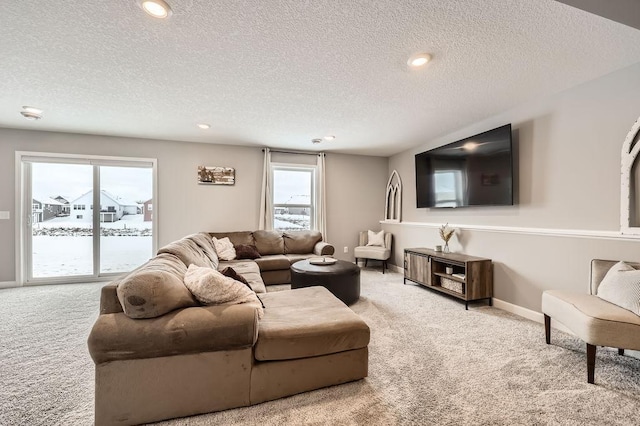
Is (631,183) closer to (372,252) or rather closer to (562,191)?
(562,191)

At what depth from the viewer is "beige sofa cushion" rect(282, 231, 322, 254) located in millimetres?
4906

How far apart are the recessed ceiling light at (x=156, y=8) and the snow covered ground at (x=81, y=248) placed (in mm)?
3887

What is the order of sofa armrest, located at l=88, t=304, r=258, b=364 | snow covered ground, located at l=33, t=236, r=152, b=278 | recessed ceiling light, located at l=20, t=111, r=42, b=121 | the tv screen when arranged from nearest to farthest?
sofa armrest, located at l=88, t=304, r=258, b=364, the tv screen, recessed ceiling light, located at l=20, t=111, r=42, b=121, snow covered ground, located at l=33, t=236, r=152, b=278

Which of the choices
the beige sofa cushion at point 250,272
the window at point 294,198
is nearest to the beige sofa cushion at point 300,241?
the window at point 294,198

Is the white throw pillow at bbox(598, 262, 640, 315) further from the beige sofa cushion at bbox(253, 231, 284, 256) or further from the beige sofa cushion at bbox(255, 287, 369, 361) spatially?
the beige sofa cushion at bbox(253, 231, 284, 256)

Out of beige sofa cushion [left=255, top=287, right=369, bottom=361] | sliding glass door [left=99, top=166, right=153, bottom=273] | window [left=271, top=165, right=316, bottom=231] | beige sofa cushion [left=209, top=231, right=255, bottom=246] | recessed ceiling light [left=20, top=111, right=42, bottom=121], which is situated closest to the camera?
beige sofa cushion [left=255, top=287, right=369, bottom=361]

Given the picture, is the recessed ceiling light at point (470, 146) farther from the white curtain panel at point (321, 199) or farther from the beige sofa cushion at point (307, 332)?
the beige sofa cushion at point (307, 332)

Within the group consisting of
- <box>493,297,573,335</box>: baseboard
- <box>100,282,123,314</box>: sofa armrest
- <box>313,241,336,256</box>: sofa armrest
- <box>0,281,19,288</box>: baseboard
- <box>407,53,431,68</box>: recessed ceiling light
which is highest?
<box>407,53,431,68</box>: recessed ceiling light

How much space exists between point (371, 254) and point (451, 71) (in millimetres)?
3530

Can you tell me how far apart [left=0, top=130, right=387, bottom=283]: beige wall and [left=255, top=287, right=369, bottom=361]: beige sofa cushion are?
132 inches

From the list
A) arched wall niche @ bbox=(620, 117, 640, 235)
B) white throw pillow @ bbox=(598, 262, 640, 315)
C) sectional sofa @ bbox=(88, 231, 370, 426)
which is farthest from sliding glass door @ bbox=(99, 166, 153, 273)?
arched wall niche @ bbox=(620, 117, 640, 235)

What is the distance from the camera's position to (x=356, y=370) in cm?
181

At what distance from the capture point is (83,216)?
14.6 ft

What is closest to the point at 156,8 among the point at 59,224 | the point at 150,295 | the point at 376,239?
the point at 150,295
